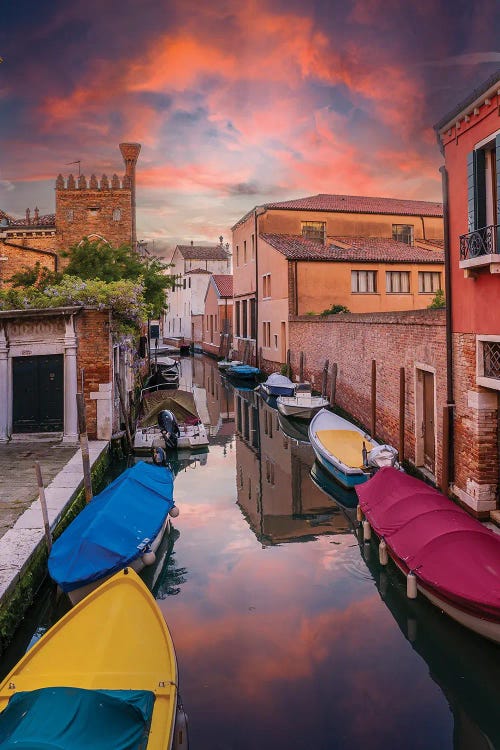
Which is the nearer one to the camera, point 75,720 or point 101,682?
point 75,720

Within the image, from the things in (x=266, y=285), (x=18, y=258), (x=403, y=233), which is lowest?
(x=266, y=285)

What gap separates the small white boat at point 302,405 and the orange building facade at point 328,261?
5.56 m

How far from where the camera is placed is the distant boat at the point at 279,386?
18.7 metres

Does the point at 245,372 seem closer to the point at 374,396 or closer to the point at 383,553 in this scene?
the point at 374,396

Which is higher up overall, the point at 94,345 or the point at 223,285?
the point at 223,285

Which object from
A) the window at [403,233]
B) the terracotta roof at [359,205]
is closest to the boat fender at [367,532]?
the terracotta roof at [359,205]

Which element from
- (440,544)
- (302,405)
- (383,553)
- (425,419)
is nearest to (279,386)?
(302,405)

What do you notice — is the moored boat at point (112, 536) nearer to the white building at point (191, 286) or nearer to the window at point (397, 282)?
the window at point (397, 282)

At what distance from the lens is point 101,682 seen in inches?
148

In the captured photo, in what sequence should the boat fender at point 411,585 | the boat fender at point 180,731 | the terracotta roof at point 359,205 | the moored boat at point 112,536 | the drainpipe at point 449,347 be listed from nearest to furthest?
1. the boat fender at point 180,731
2. the moored boat at point 112,536
3. the boat fender at point 411,585
4. the drainpipe at point 449,347
5. the terracotta roof at point 359,205

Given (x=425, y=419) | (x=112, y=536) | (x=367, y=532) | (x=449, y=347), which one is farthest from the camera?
(x=425, y=419)

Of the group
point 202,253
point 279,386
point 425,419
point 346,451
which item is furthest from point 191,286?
point 425,419

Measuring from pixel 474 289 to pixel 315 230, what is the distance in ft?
63.2

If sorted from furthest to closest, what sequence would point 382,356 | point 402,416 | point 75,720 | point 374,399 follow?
1. point 374,399
2. point 382,356
3. point 402,416
4. point 75,720
